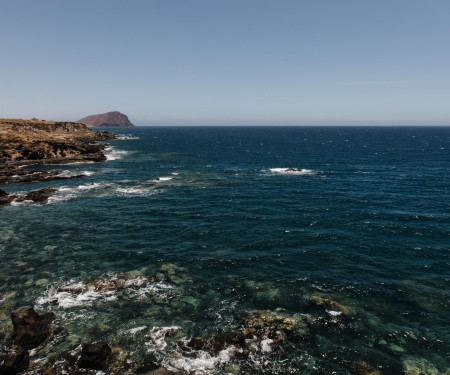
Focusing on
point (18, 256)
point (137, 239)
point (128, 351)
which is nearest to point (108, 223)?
point (137, 239)

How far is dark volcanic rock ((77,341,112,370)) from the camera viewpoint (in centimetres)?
1736

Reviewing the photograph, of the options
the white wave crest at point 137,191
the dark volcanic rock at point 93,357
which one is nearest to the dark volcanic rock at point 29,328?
the dark volcanic rock at point 93,357

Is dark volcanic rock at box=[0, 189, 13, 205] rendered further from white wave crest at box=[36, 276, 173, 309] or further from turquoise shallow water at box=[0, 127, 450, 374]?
white wave crest at box=[36, 276, 173, 309]

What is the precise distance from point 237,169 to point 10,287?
7030cm

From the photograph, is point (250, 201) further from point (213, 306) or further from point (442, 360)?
point (442, 360)

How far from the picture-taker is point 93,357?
1744 centimetres

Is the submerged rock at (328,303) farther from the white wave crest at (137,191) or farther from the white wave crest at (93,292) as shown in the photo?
the white wave crest at (137,191)

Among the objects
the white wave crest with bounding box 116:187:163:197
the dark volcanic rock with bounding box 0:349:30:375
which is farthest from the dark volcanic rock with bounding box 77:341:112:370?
the white wave crest with bounding box 116:187:163:197

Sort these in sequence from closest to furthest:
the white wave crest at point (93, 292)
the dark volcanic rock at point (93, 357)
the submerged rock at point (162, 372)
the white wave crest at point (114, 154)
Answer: the submerged rock at point (162, 372) < the dark volcanic rock at point (93, 357) < the white wave crest at point (93, 292) < the white wave crest at point (114, 154)

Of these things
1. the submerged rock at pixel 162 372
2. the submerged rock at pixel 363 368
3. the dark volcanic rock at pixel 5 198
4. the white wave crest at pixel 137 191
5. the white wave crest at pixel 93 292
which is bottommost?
the submerged rock at pixel 363 368

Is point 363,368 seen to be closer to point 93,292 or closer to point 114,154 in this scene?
point 93,292

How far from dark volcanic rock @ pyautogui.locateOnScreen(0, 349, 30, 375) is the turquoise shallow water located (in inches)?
43.9

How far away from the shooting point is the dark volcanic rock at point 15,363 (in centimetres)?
1661

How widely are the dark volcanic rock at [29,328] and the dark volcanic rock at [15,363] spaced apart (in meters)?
1.30
